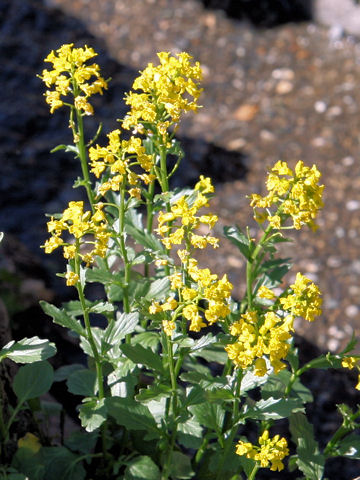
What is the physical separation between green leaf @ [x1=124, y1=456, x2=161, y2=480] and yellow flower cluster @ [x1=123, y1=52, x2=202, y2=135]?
953 millimetres

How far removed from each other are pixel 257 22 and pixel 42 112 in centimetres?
185

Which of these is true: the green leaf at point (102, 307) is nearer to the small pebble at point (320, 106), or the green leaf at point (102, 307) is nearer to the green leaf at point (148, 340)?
the green leaf at point (148, 340)

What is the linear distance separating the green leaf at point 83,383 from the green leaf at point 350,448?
2.33 ft

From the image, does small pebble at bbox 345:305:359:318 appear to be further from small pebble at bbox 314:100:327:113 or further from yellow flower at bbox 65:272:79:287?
yellow flower at bbox 65:272:79:287

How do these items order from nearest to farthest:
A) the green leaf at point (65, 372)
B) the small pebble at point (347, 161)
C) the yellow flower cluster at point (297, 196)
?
1. the yellow flower cluster at point (297, 196)
2. the green leaf at point (65, 372)
3. the small pebble at point (347, 161)

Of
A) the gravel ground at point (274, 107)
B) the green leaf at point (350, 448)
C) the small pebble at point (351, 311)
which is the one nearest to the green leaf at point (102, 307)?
the green leaf at point (350, 448)

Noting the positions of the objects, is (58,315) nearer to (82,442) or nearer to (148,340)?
(148,340)

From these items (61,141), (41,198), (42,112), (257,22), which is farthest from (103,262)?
(257,22)

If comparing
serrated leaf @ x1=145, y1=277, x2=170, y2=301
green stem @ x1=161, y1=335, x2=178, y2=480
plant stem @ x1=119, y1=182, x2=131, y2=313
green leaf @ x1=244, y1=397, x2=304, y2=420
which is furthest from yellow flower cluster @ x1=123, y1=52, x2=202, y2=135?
green leaf @ x1=244, y1=397, x2=304, y2=420

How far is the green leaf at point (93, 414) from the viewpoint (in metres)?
1.86

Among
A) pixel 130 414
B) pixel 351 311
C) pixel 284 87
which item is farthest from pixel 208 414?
pixel 284 87

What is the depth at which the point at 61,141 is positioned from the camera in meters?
4.35

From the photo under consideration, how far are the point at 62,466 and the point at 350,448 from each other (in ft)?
2.78

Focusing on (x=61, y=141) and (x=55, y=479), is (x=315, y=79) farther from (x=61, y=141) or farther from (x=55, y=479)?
(x=55, y=479)
